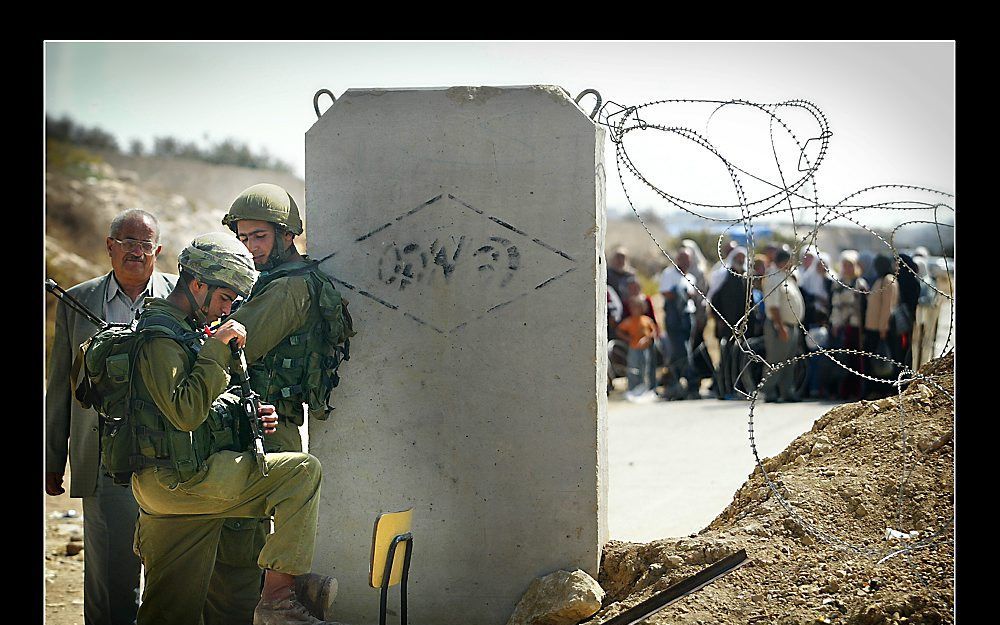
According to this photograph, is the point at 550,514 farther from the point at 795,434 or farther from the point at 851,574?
the point at 795,434

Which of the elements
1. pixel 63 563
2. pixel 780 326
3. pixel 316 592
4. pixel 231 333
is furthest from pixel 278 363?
pixel 780 326

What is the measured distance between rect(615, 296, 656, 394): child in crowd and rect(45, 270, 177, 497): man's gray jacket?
7.39m

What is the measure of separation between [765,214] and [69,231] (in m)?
17.3

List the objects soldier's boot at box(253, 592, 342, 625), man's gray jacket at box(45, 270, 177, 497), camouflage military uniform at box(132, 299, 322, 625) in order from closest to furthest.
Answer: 1. camouflage military uniform at box(132, 299, 322, 625)
2. soldier's boot at box(253, 592, 342, 625)
3. man's gray jacket at box(45, 270, 177, 497)

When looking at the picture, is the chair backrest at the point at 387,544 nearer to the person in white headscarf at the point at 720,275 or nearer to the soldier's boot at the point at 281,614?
the soldier's boot at the point at 281,614

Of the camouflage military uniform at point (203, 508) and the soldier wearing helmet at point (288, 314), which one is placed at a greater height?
the soldier wearing helmet at point (288, 314)

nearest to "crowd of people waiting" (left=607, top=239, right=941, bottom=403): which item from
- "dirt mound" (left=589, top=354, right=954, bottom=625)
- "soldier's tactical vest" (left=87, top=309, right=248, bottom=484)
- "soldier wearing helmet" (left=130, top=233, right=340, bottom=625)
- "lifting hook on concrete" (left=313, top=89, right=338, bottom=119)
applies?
"dirt mound" (left=589, top=354, right=954, bottom=625)

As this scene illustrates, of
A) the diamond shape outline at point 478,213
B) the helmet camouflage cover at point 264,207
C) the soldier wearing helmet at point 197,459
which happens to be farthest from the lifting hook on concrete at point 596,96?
the soldier wearing helmet at point 197,459

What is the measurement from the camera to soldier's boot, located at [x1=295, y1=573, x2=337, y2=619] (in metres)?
4.12

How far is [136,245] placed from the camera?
4320 mm

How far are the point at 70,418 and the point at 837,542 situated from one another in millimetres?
3380

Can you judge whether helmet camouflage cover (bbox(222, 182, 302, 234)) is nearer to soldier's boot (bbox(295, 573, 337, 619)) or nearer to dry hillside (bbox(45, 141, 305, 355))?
soldier's boot (bbox(295, 573, 337, 619))

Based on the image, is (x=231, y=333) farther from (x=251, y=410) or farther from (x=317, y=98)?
(x=317, y=98)

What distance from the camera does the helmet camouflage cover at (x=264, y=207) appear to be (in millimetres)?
4113
